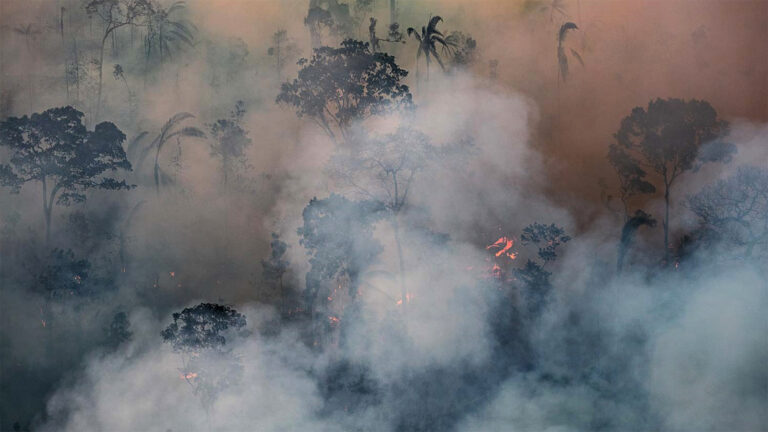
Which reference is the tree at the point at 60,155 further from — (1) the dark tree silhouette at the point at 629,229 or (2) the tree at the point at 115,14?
(1) the dark tree silhouette at the point at 629,229

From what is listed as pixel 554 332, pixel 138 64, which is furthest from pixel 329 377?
pixel 138 64

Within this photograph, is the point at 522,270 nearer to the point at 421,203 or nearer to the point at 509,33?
the point at 421,203

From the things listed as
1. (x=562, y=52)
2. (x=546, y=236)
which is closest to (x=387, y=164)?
(x=546, y=236)

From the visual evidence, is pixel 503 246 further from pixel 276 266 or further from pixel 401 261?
pixel 276 266

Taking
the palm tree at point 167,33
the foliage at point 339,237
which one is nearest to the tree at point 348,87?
the foliage at point 339,237

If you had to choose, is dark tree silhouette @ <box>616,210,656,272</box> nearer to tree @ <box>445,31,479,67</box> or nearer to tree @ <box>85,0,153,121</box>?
tree @ <box>445,31,479,67</box>

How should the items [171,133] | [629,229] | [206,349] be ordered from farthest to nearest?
[629,229] < [171,133] < [206,349]

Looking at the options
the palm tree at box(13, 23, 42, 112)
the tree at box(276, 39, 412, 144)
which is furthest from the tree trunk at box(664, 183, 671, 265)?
the palm tree at box(13, 23, 42, 112)

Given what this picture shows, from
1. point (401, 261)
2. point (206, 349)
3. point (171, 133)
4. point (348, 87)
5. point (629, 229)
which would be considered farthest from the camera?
point (629, 229)
